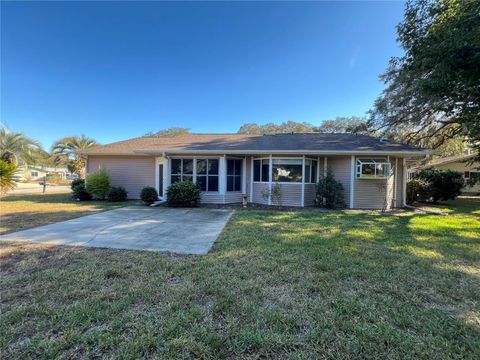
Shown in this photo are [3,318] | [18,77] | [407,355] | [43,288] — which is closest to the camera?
[407,355]

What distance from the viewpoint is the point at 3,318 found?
248cm

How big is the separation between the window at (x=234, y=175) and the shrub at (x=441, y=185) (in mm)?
11464

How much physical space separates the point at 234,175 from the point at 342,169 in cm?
554

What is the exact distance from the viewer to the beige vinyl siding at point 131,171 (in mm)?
13969

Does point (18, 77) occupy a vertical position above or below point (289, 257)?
above

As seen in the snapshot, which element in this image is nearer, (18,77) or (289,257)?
(289,257)

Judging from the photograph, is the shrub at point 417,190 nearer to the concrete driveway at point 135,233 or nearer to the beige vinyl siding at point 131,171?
the concrete driveway at point 135,233

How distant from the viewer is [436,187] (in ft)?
45.6

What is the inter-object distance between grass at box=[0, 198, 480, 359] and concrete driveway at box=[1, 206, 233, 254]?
481mm

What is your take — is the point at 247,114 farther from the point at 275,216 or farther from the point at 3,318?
the point at 3,318

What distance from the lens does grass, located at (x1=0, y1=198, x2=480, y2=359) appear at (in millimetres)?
2123

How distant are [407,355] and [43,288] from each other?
14.2 ft

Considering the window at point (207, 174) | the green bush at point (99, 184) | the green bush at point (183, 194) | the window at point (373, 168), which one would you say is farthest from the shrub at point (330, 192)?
the green bush at point (99, 184)

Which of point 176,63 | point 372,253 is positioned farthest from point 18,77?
point 372,253
